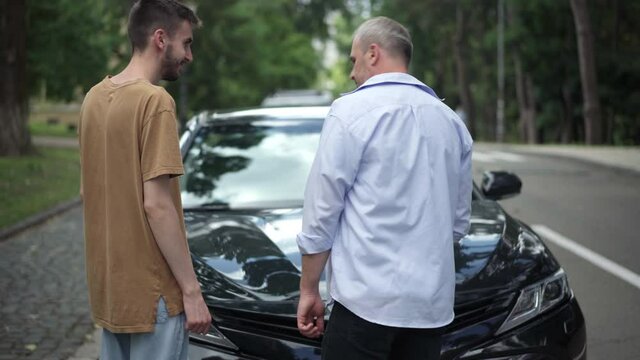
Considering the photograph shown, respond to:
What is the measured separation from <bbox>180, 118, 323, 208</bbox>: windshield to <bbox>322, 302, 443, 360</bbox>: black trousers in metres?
2.20

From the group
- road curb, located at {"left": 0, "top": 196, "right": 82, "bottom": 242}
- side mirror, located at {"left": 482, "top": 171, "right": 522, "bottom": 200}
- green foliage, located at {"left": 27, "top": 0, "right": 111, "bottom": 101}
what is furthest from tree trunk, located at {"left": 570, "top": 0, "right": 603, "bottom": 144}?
side mirror, located at {"left": 482, "top": 171, "right": 522, "bottom": 200}

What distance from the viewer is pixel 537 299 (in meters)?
3.50

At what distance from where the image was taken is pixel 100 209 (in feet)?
7.71

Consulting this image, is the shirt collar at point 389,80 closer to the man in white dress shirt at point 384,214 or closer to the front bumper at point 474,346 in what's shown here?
the man in white dress shirt at point 384,214

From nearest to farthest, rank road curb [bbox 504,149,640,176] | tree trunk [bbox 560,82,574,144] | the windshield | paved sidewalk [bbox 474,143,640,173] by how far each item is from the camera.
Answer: the windshield, road curb [bbox 504,149,640,176], paved sidewalk [bbox 474,143,640,173], tree trunk [bbox 560,82,574,144]

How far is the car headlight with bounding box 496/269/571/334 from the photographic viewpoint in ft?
11.1

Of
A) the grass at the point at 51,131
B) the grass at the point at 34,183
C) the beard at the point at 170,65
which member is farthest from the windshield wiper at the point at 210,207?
the grass at the point at 51,131

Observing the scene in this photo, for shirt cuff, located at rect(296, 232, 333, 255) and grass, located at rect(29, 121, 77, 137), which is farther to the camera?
grass, located at rect(29, 121, 77, 137)

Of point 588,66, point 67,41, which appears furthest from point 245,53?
point 588,66

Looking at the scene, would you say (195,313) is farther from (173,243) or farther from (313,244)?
(313,244)

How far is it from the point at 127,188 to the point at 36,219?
8.68 meters

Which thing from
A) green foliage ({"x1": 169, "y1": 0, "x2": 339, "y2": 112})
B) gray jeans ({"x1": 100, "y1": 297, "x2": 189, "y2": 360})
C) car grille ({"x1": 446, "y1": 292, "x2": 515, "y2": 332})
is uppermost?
gray jeans ({"x1": 100, "y1": 297, "x2": 189, "y2": 360})

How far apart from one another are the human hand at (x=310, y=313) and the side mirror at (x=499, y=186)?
→ 8.69 feet

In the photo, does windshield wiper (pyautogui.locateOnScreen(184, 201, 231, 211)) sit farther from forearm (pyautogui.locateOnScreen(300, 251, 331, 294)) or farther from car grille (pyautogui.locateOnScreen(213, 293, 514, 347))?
forearm (pyautogui.locateOnScreen(300, 251, 331, 294))
